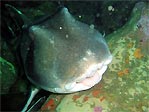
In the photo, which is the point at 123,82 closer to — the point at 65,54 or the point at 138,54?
the point at 138,54

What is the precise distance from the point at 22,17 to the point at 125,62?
1.39 m

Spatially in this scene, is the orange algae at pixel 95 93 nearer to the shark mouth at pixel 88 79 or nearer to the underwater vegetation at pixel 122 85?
the underwater vegetation at pixel 122 85

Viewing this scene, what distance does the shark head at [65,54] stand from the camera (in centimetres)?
257

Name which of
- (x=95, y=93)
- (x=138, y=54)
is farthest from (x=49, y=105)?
(x=138, y=54)

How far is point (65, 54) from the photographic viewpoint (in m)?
→ 2.62

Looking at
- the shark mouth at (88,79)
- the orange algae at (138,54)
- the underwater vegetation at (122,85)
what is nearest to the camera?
the shark mouth at (88,79)

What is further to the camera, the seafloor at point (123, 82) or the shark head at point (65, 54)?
the seafloor at point (123, 82)

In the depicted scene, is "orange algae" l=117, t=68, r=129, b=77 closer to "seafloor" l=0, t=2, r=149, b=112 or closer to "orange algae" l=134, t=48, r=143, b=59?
"seafloor" l=0, t=2, r=149, b=112

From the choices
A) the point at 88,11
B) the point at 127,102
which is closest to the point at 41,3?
the point at 88,11

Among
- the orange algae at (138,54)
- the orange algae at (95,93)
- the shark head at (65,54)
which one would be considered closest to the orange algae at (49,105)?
the shark head at (65,54)

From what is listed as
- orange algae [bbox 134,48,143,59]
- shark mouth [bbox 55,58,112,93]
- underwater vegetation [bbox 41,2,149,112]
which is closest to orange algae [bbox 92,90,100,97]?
underwater vegetation [bbox 41,2,149,112]

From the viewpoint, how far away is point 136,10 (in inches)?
146

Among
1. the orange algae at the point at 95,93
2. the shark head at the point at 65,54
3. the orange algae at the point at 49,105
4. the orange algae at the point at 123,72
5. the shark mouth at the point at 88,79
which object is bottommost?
the orange algae at the point at 49,105

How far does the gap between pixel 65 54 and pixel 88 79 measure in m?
0.36
